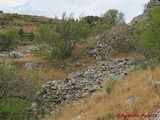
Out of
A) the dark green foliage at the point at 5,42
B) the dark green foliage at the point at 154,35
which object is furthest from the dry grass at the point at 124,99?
the dark green foliage at the point at 5,42

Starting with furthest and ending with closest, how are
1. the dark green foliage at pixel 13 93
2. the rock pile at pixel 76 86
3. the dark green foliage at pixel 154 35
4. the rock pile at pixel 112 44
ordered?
the rock pile at pixel 112 44 → the rock pile at pixel 76 86 → the dark green foliage at pixel 154 35 → the dark green foliage at pixel 13 93

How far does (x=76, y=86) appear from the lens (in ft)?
99.6

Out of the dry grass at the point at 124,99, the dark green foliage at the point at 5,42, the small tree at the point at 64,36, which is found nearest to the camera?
the dry grass at the point at 124,99

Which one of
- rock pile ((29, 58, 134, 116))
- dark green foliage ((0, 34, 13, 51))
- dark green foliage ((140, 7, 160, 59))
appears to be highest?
dark green foliage ((140, 7, 160, 59))

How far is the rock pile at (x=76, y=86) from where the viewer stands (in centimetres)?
2781

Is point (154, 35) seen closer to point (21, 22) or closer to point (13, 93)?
point (13, 93)

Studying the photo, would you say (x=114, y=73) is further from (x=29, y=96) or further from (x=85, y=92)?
(x=29, y=96)

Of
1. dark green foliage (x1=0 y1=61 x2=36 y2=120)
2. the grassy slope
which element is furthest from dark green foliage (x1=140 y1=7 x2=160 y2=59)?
the grassy slope

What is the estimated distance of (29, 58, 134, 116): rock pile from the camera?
27.8m

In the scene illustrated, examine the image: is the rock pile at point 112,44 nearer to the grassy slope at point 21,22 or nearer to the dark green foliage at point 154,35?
the dark green foliage at point 154,35

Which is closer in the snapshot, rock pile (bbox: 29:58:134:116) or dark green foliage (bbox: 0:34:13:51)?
rock pile (bbox: 29:58:134:116)

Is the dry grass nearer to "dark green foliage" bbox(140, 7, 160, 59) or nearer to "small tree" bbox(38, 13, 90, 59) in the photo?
"dark green foliage" bbox(140, 7, 160, 59)

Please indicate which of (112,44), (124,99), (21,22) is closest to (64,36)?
(112,44)

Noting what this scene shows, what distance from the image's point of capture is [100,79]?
30.3 meters
